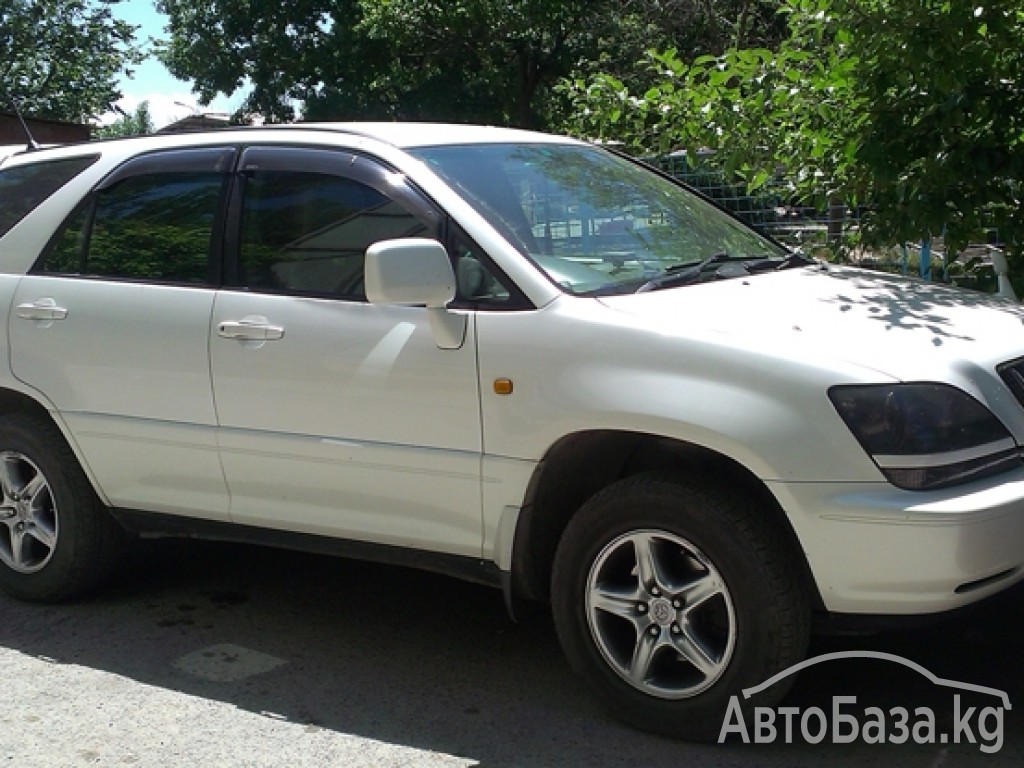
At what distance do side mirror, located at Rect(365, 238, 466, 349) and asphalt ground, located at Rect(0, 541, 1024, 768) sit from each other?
122 cm

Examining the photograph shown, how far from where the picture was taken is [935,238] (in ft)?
20.1

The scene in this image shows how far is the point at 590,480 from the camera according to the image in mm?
4074

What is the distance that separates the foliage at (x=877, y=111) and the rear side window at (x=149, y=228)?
2.54m

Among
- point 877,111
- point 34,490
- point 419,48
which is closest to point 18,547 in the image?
point 34,490

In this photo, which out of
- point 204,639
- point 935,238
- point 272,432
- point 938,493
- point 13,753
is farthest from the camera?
point 935,238

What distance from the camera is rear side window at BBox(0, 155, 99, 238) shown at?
528 centimetres

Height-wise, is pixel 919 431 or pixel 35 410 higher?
pixel 919 431

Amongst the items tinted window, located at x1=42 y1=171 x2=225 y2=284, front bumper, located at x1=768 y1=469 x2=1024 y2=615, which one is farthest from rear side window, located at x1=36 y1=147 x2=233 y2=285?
front bumper, located at x1=768 y1=469 x2=1024 y2=615

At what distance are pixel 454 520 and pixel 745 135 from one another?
3143 mm

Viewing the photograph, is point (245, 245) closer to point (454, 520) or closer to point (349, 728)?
point (454, 520)

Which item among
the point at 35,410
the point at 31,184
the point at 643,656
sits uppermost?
the point at 31,184

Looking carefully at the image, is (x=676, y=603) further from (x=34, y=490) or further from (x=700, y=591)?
(x=34, y=490)

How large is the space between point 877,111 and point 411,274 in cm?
300

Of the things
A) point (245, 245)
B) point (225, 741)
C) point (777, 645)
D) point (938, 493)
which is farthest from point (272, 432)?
point (938, 493)
